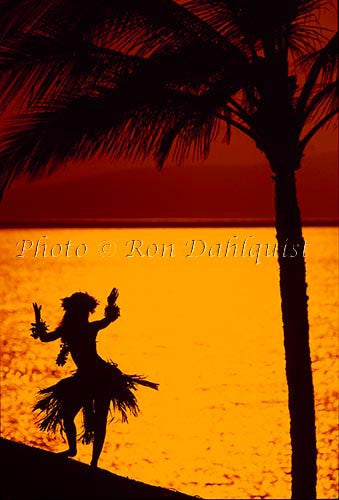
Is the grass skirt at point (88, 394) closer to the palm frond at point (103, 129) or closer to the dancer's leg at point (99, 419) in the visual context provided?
the dancer's leg at point (99, 419)

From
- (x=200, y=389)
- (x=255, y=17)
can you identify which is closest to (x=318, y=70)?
(x=255, y=17)

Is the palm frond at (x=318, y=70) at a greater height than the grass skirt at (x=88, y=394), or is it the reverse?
the palm frond at (x=318, y=70)

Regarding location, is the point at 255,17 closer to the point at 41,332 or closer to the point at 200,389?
the point at 41,332

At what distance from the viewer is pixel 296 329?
7.10 m

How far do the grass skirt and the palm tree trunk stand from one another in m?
1.42

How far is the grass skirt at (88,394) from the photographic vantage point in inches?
268

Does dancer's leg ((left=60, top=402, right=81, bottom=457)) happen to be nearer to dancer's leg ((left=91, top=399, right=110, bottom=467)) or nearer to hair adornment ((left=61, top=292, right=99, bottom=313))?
dancer's leg ((left=91, top=399, right=110, bottom=467))

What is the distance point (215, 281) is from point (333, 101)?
6528 centimetres

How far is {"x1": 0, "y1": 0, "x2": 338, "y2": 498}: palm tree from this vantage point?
636cm

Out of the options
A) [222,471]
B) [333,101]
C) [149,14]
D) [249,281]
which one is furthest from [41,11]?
[249,281]

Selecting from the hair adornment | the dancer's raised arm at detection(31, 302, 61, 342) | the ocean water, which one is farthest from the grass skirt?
the ocean water

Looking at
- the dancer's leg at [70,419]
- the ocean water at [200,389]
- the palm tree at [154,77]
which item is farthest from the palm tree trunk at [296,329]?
the ocean water at [200,389]

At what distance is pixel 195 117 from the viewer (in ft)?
21.2

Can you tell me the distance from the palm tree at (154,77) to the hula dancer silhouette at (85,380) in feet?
3.94
